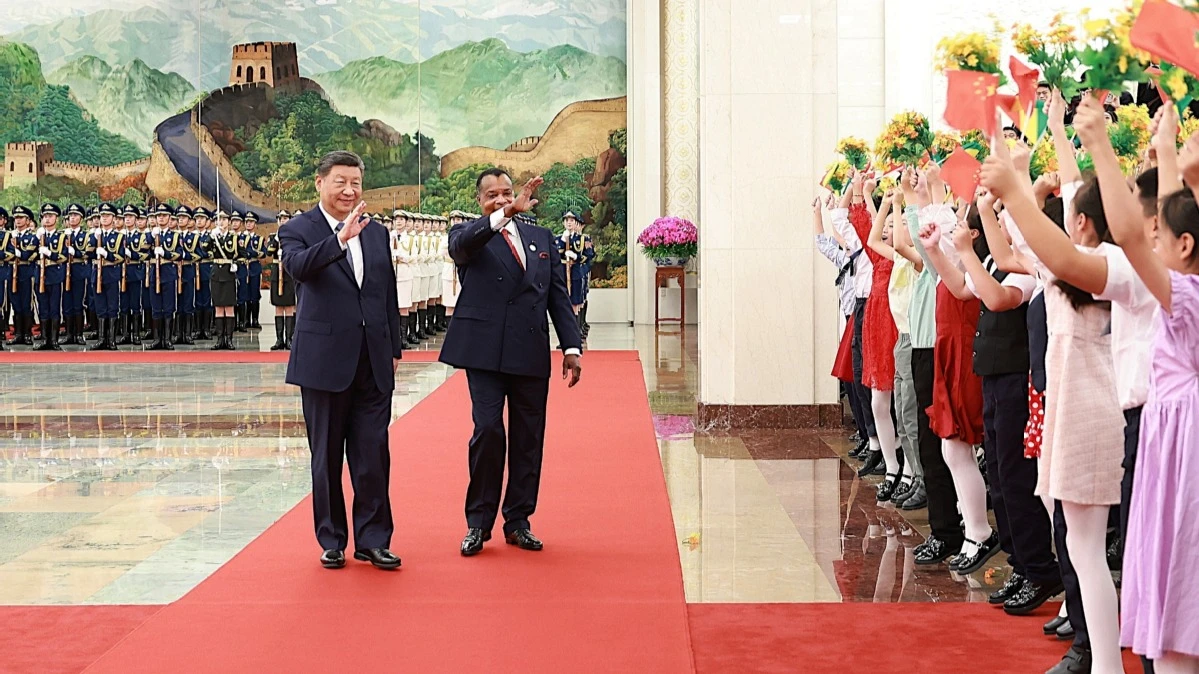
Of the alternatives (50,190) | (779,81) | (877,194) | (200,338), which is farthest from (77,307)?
(877,194)

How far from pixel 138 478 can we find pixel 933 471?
4489 millimetres

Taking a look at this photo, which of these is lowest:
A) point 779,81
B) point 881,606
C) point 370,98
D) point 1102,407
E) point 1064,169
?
point 881,606

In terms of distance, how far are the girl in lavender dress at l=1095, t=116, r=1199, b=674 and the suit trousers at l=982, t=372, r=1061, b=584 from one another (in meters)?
1.62

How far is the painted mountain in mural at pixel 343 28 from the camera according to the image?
79.4 feet

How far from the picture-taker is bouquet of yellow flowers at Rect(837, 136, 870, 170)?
721 centimetres

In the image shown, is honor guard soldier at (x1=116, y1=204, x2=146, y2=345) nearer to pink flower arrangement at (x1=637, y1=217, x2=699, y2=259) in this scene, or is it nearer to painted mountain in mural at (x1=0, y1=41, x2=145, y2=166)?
painted mountain in mural at (x1=0, y1=41, x2=145, y2=166)

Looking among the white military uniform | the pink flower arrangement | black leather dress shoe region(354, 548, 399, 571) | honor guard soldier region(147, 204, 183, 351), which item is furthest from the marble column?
the pink flower arrangement

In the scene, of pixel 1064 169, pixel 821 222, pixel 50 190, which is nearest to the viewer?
pixel 1064 169

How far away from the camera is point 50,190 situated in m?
23.6

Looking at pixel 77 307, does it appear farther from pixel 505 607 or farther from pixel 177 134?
pixel 505 607

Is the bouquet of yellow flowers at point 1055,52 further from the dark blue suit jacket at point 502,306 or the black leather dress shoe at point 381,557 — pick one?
the black leather dress shoe at point 381,557

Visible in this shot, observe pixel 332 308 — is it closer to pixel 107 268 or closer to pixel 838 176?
pixel 838 176

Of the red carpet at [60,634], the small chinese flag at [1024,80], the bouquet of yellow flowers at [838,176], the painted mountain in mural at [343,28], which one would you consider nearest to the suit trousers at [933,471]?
the small chinese flag at [1024,80]

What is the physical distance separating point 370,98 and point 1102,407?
2176 cm
